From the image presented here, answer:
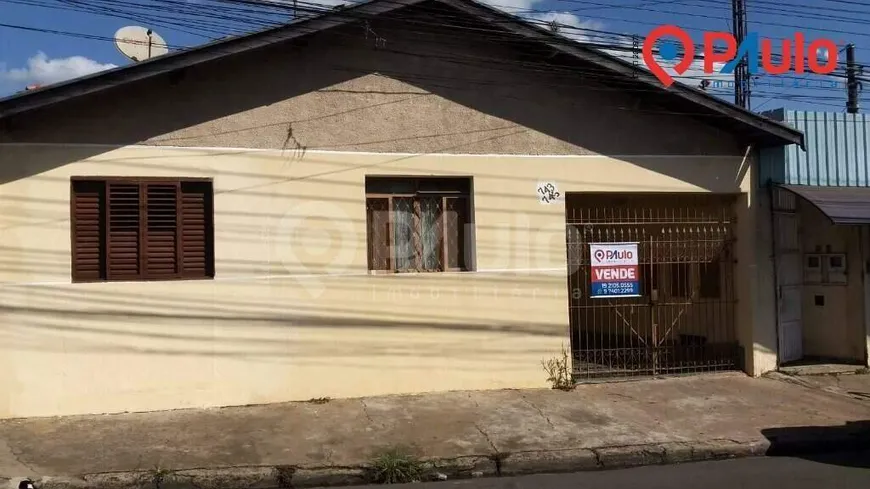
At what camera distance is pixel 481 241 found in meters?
8.53

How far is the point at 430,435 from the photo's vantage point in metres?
6.70

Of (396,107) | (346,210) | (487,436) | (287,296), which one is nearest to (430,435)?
(487,436)

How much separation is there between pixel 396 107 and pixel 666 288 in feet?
16.4

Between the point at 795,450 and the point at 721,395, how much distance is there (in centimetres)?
176

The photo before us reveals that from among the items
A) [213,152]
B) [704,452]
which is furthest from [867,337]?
[213,152]

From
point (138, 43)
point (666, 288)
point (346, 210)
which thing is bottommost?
point (666, 288)

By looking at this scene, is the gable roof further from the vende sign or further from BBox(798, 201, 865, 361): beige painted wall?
the vende sign

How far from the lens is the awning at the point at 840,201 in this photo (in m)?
8.45

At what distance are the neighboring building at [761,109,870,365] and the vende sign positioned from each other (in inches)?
85.3

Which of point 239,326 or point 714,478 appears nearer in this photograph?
point 714,478

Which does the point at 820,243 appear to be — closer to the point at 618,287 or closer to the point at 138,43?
the point at 618,287

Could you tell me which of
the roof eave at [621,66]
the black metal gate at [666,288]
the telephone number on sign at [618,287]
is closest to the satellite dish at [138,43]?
the roof eave at [621,66]

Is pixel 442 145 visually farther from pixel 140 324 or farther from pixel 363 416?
pixel 140 324

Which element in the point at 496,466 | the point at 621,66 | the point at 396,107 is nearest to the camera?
the point at 496,466
